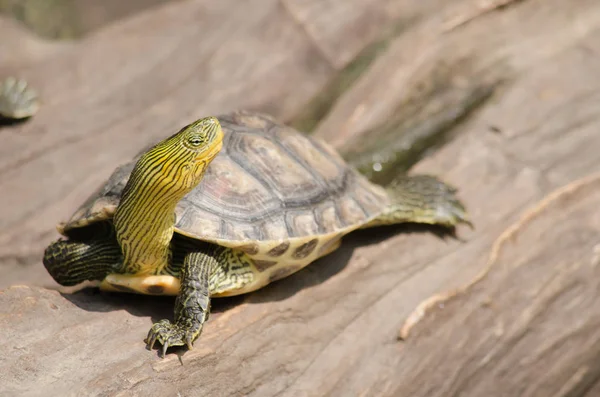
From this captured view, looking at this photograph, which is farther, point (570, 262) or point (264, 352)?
point (570, 262)

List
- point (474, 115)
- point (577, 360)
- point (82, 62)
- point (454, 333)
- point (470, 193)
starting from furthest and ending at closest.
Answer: point (82, 62)
point (474, 115)
point (470, 193)
point (577, 360)
point (454, 333)

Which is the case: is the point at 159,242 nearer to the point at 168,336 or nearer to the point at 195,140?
the point at 168,336

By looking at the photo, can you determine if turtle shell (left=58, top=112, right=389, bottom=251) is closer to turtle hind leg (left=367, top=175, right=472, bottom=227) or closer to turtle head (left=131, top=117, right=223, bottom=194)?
turtle hind leg (left=367, top=175, right=472, bottom=227)

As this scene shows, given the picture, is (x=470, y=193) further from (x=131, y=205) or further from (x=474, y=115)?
(x=131, y=205)

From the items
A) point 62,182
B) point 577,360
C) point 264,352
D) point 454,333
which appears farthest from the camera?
point 62,182

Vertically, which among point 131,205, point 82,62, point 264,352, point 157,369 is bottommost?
point 264,352

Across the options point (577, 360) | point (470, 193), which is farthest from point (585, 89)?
point (577, 360)

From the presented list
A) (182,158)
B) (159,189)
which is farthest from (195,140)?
(159,189)

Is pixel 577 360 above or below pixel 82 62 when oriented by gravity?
below
